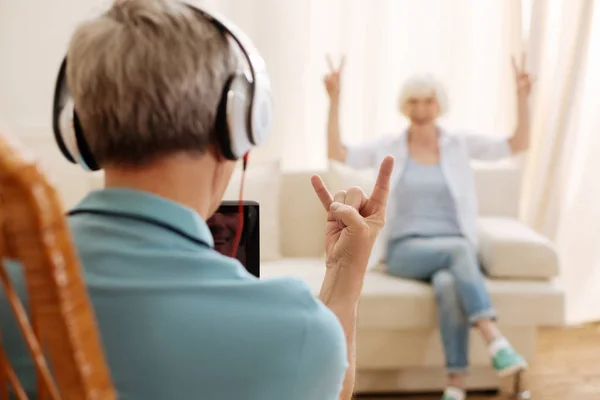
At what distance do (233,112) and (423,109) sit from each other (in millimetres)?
2383

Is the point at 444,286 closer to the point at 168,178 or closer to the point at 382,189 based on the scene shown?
the point at 382,189

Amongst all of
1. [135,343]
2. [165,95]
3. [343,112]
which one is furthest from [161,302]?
[343,112]

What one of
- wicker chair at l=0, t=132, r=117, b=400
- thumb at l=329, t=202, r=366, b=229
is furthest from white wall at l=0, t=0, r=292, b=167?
wicker chair at l=0, t=132, r=117, b=400

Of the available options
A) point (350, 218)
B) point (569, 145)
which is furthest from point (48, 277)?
point (569, 145)

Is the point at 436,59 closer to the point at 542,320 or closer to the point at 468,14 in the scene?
the point at 468,14

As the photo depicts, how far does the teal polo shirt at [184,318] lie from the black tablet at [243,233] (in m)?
0.37

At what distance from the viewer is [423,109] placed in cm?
304

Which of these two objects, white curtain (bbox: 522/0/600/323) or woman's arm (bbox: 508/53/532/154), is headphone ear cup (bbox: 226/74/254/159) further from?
white curtain (bbox: 522/0/600/323)

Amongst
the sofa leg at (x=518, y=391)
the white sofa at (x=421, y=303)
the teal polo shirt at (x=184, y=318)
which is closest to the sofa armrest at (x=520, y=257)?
the white sofa at (x=421, y=303)

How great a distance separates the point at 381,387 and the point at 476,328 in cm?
42

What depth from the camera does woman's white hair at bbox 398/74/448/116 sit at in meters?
3.03

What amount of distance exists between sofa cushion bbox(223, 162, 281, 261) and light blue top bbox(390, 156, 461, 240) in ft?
1.57

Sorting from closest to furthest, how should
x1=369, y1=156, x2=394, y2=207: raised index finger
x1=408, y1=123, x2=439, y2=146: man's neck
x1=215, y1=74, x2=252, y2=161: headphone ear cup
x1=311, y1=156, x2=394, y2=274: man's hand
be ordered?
x1=215, y1=74, x2=252, y2=161: headphone ear cup, x1=311, y1=156, x2=394, y2=274: man's hand, x1=369, y1=156, x2=394, y2=207: raised index finger, x1=408, y1=123, x2=439, y2=146: man's neck

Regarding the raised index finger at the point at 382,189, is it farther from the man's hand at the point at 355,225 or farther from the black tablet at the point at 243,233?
the black tablet at the point at 243,233
